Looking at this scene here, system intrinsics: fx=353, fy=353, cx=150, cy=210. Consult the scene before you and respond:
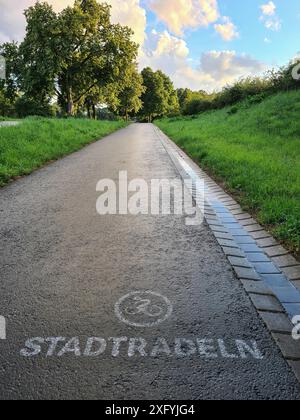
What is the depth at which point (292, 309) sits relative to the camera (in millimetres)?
3156

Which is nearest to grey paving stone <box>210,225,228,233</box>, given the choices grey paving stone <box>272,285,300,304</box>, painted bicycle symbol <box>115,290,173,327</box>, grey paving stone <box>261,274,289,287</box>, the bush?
grey paving stone <box>261,274,289,287</box>

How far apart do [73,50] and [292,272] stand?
3738 centimetres

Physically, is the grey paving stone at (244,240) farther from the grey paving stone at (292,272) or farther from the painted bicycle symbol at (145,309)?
the painted bicycle symbol at (145,309)

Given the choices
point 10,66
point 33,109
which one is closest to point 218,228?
point 10,66

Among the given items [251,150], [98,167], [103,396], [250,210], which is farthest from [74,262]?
[251,150]

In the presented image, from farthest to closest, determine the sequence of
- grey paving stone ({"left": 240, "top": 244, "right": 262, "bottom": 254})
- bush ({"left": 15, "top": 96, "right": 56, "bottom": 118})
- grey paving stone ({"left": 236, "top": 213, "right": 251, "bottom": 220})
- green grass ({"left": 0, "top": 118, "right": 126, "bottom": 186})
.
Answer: bush ({"left": 15, "top": 96, "right": 56, "bottom": 118}) → green grass ({"left": 0, "top": 118, "right": 126, "bottom": 186}) → grey paving stone ({"left": 236, "top": 213, "right": 251, "bottom": 220}) → grey paving stone ({"left": 240, "top": 244, "right": 262, "bottom": 254})

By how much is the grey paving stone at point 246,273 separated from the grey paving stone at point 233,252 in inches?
16.7

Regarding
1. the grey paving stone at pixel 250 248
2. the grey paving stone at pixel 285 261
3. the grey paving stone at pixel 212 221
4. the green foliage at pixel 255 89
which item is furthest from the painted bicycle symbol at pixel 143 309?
the green foliage at pixel 255 89

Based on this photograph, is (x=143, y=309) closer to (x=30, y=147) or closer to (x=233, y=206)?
(x=233, y=206)

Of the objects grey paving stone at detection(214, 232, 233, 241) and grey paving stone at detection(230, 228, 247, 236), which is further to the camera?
A: grey paving stone at detection(230, 228, 247, 236)

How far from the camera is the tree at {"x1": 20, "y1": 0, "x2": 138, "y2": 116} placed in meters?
34.0

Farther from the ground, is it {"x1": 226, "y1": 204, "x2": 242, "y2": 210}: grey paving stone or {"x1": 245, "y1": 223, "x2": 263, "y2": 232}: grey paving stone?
{"x1": 226, "y1": 204, "x2": 242, "y2": 210}: grey paving stone

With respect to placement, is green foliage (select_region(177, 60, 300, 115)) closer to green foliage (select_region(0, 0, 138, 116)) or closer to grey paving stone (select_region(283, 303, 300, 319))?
green foliage (select_region(0, 0, 138, 116))
